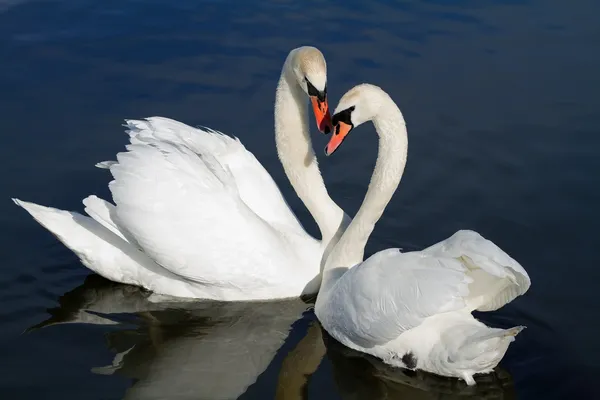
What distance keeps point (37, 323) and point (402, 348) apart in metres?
3.03

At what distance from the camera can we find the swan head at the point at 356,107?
Result: 7594 mm

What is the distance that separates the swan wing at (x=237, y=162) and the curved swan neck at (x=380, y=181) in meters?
0.60

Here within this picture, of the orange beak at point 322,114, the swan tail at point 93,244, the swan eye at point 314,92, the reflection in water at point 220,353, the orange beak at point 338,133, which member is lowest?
the reflection in water at point 220,353

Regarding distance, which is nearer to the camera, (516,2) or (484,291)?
(484,291)

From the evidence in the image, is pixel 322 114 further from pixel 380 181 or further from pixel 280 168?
pixel 280 168

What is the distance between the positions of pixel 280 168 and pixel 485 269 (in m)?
3.89

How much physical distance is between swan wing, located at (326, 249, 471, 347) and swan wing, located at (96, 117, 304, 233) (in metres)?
1.45

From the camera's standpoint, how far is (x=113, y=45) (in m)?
12.7

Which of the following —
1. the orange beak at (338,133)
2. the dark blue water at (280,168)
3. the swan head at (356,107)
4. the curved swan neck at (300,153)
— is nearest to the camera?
the dark blue water at (280,168)

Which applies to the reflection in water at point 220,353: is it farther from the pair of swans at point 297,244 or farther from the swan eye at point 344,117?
the swan eye at point 344,117

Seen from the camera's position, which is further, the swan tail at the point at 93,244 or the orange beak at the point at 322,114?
the swan tail at the point at 93,244

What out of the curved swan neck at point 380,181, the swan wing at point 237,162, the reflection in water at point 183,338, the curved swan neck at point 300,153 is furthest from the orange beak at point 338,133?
the reflection in water at point 183,338

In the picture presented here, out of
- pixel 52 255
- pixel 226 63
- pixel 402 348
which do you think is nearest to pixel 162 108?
pixel 226 63

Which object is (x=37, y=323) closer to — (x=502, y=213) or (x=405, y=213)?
(x=405, y=213)
